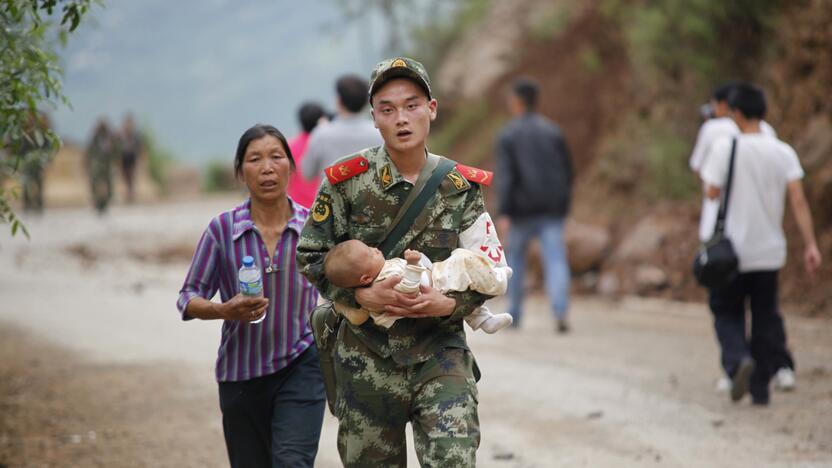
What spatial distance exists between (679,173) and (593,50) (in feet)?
17.2

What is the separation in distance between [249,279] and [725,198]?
4.44 metres

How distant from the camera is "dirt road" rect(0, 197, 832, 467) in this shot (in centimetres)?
674

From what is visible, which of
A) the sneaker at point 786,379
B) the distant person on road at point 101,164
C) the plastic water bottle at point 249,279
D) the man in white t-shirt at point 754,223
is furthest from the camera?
the distant person on road at point 101,164

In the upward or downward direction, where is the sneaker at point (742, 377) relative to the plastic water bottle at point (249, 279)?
downward

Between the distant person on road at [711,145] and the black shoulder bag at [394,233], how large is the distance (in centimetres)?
421

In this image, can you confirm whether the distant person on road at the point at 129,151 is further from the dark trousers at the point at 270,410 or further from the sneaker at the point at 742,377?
the dark trousers at the point at 270,410

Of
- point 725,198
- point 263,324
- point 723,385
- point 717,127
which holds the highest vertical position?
point 717,127

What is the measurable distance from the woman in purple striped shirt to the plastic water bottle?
1.08ft

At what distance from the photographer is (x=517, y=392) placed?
848cm

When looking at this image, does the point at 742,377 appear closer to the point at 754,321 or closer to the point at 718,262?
the point at 754,321

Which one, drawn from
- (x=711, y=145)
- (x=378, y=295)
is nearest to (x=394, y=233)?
(x=378, y=295)

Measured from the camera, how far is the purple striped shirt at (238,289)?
4.68m

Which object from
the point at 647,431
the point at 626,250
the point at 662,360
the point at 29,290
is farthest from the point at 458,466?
the point at 29,290

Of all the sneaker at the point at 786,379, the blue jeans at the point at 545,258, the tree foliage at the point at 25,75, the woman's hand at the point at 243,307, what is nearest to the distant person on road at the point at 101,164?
the blue jeans at the point at 545,258
